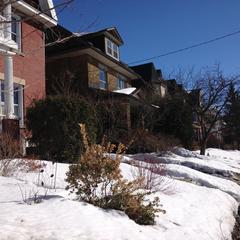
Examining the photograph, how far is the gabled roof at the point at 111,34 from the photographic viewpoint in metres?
34.8

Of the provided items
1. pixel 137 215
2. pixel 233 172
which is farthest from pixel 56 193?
pixel 233 172

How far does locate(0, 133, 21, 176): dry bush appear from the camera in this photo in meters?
8.80

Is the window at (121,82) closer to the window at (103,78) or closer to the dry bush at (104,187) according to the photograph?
the window at (103,78)

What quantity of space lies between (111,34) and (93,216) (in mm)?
30714

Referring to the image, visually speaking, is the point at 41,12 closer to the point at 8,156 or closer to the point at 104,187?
the point at 104,187

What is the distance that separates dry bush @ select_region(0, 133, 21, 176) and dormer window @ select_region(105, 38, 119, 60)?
24.6 m

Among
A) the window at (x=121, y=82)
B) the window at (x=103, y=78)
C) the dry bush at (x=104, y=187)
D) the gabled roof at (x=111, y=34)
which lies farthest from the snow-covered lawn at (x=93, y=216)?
the window at (x=121, y=82)

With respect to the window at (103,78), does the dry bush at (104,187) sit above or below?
below

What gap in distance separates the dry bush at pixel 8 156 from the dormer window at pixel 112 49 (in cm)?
2459

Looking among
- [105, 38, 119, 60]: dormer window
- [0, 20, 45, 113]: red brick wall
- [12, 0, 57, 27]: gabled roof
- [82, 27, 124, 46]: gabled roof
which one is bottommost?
[12, 0, 57, 27]: gabled roof

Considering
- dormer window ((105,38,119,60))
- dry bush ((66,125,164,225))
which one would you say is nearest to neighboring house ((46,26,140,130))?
dormer window ((105,38,119,60))

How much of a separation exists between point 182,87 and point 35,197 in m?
26.0

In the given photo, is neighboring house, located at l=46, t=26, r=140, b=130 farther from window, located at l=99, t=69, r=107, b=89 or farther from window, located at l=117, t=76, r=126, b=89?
window, located at l=117, t=76, r=126, b=89

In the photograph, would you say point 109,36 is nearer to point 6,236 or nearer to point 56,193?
point 56,193
